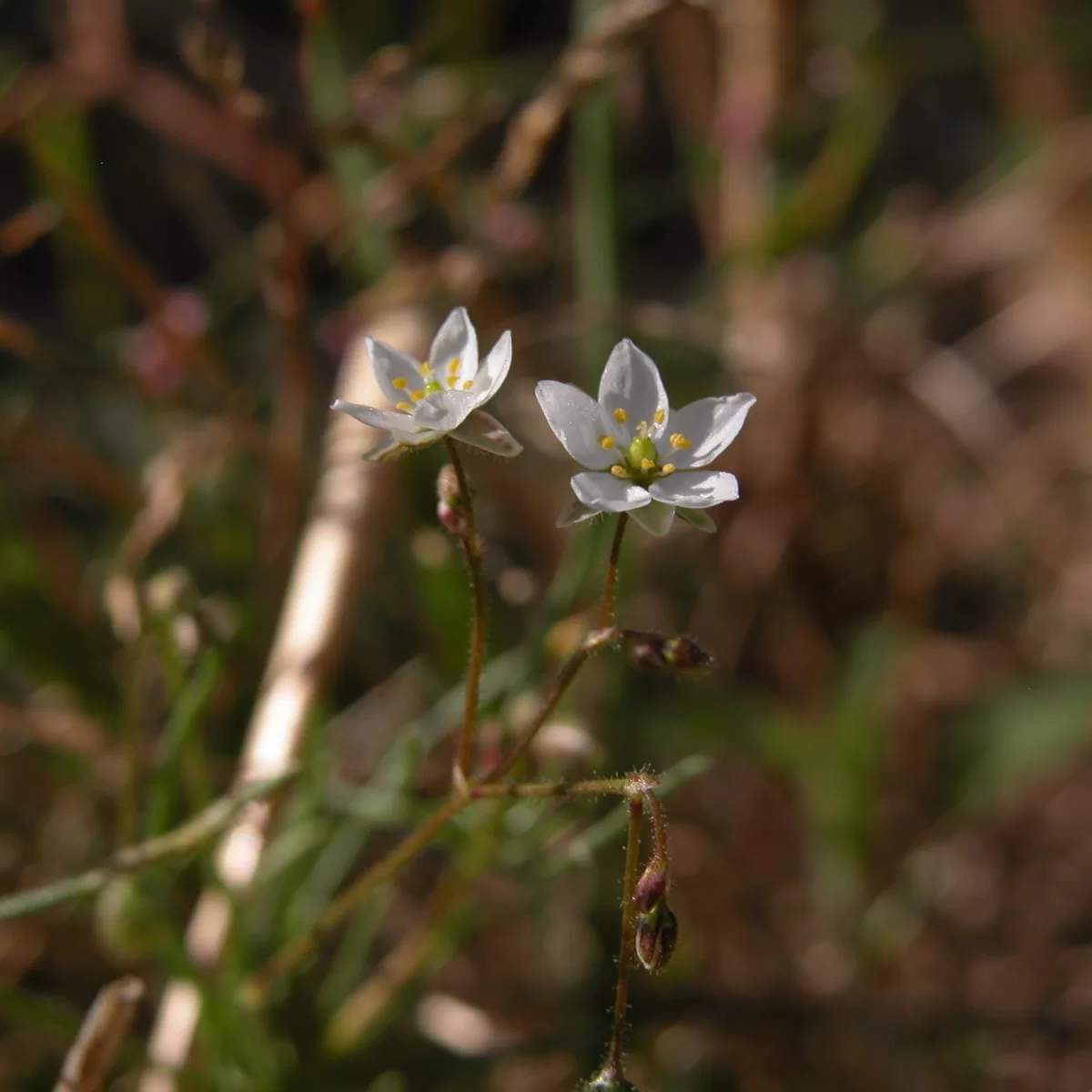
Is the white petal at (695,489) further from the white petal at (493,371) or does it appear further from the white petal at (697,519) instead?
the white petal at (493,371)

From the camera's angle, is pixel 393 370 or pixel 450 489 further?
pixel 393 370

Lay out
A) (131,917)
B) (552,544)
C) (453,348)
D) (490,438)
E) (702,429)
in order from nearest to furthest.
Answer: (490,438) < (702,429) < (453,348) < (131,917) < (552,544)

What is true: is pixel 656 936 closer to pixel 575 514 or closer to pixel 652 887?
pixel 652 887

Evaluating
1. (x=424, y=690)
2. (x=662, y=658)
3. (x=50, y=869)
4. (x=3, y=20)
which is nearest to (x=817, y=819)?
(x=424, y=690)

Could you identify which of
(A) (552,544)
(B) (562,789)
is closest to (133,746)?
(B) (562,789)

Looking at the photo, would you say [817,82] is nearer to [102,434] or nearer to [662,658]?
[102,434]

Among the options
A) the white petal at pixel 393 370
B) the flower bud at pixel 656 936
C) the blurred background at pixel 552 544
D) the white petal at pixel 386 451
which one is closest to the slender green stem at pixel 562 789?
the flower bud at pixel 656 936
